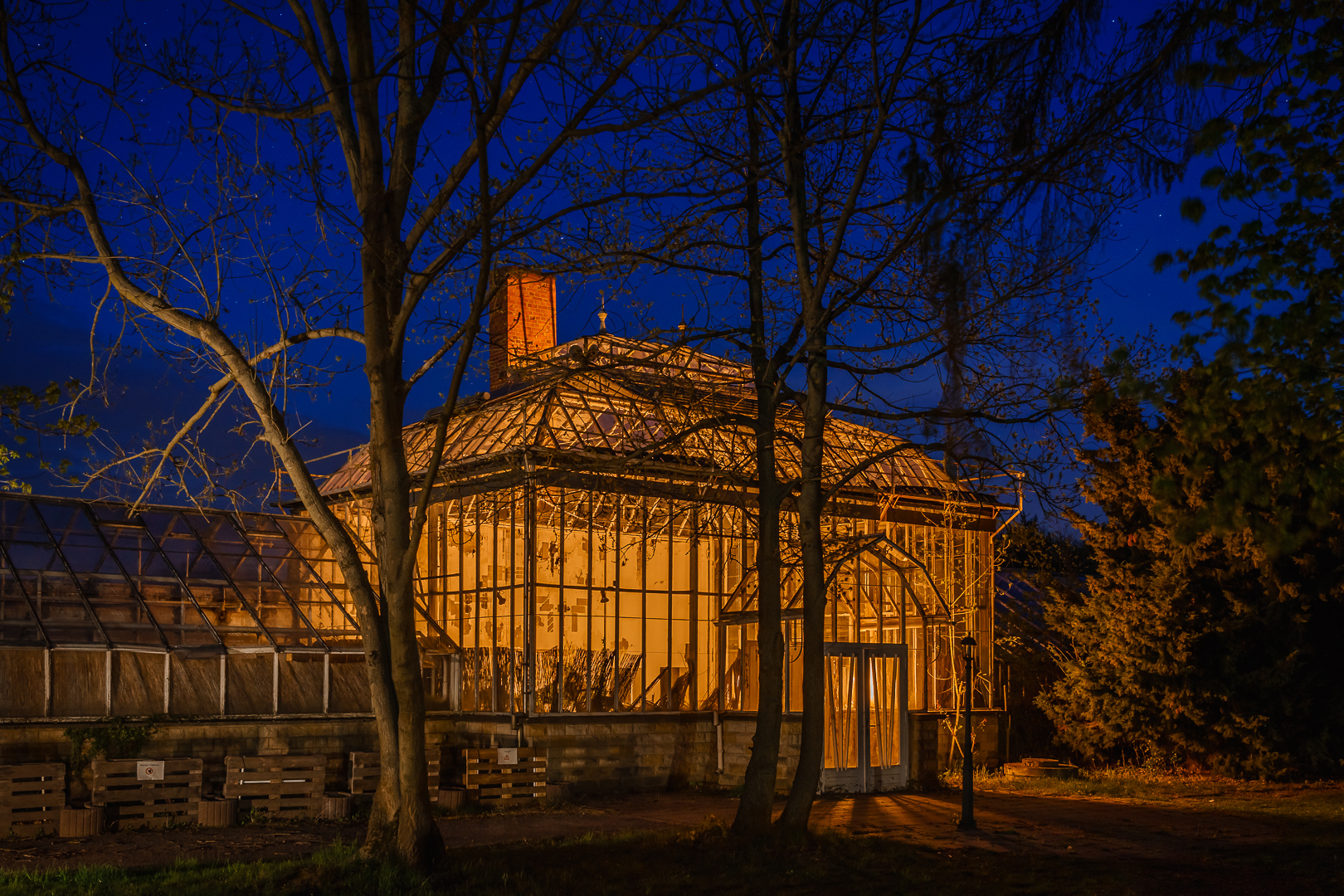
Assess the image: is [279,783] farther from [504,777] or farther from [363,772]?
[504,777]

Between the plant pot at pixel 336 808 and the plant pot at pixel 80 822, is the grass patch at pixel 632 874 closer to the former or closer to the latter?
the plant pot at pixel 80 822

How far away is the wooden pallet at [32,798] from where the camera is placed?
13.3 metres

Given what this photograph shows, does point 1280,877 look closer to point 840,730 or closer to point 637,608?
point 840,730

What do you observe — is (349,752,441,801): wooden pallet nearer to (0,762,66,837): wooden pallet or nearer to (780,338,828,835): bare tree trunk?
(0,762,66,837): wooden pallet

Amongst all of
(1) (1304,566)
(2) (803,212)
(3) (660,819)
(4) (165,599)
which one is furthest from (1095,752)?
(4) (165,599)

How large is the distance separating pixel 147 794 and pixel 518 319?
26.2 feet

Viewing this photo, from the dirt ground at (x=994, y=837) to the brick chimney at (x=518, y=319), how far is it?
17.1 feet

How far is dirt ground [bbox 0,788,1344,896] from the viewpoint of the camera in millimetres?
11414

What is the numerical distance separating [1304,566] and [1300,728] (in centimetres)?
276

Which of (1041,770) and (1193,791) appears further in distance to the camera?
(1041,770)

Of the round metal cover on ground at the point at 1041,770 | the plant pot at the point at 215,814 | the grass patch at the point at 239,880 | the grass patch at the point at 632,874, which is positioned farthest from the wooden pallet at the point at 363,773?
the round metal cover on ground at the point at 1041,770

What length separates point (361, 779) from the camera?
52.9 feet

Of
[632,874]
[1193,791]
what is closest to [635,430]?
[632,874]

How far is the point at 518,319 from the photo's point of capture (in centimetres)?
1087
